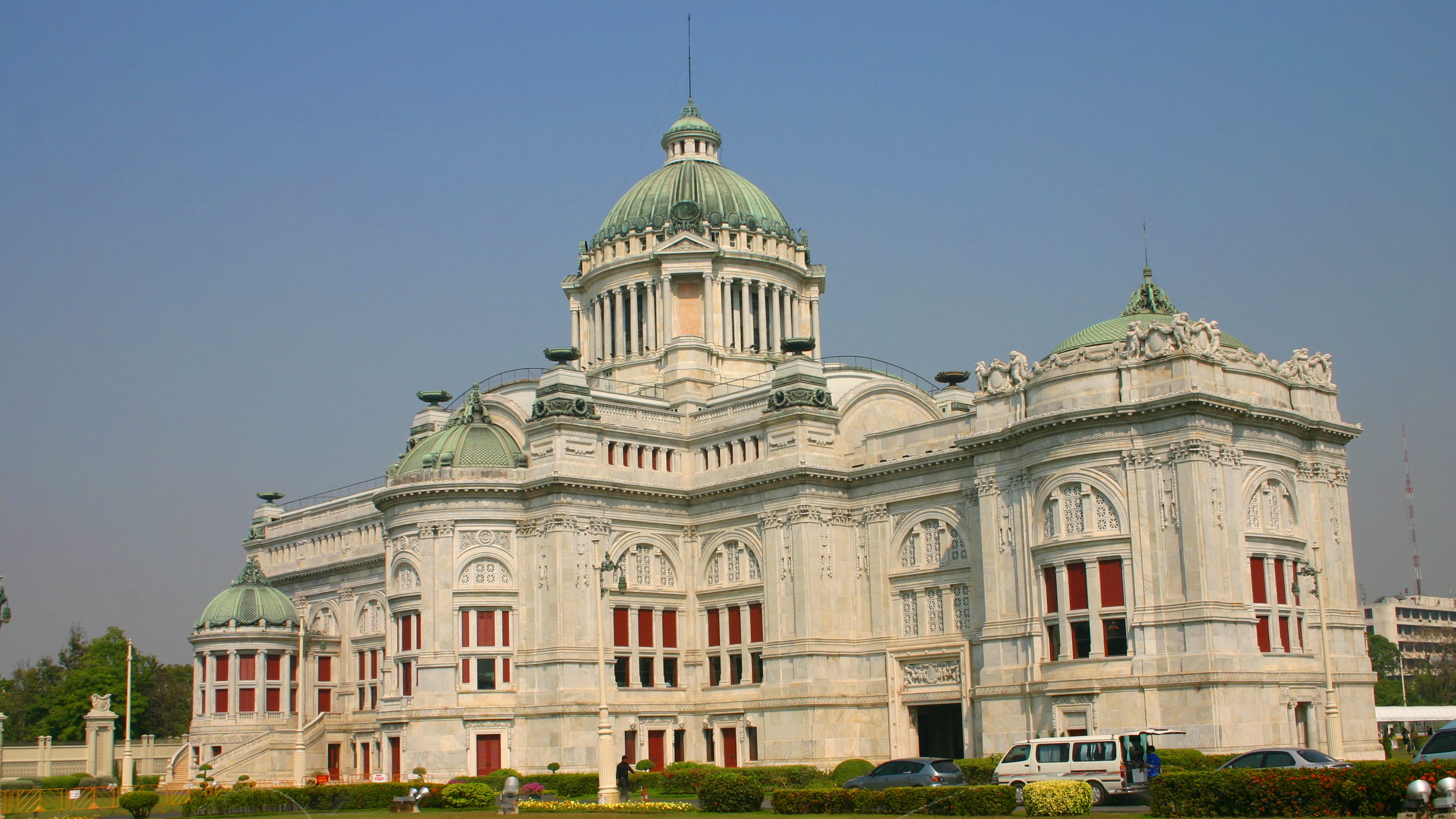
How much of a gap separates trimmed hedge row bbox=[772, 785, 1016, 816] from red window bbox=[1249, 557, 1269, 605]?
18951 millimetres

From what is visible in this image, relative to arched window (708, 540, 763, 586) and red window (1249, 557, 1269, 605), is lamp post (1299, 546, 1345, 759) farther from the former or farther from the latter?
arched window (708, 540, 763, 586)

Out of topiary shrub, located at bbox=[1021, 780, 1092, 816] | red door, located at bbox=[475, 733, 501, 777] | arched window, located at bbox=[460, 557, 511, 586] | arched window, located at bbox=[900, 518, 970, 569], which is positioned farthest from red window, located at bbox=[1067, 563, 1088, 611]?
red door, located at bbox=[475, 733, 501, 777]

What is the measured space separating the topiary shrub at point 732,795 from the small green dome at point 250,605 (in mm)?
38579

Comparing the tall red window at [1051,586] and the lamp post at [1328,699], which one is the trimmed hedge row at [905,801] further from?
the tall red window at [1051,586]

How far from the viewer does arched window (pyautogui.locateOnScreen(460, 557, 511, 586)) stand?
222 feet

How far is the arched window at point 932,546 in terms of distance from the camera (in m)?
64.6

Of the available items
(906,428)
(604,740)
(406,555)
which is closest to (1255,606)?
(906,428)

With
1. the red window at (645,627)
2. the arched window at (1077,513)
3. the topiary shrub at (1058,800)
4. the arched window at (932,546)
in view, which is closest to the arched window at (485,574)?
the red window at (645,627)

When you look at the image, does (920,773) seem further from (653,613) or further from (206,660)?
(206,660)

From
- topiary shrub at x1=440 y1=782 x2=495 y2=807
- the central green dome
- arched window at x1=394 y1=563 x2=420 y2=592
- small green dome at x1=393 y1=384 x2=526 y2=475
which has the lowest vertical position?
topiary shrub at x1=440 y1=782 x2=495 y2=807

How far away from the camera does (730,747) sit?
228ft

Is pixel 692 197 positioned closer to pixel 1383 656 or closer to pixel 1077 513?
pixel 1077 513

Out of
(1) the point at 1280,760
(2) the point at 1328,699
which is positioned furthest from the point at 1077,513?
(1) the point at 1280,760

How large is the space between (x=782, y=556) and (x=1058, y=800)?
30.9 metres
